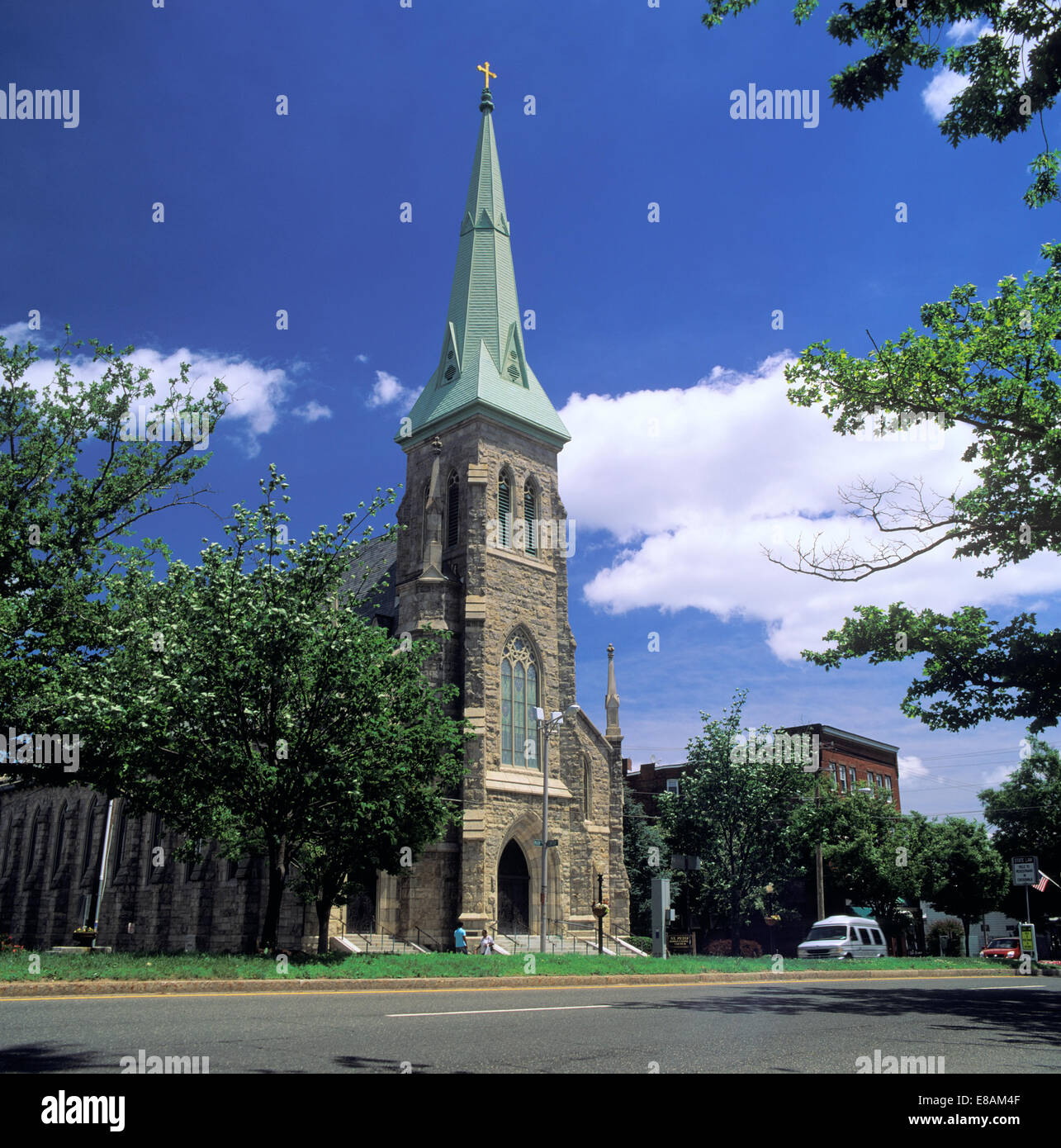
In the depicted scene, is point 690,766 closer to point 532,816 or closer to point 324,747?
point 532,816

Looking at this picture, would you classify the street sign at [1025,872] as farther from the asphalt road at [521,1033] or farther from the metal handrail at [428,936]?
the metal handrail at [428,936]

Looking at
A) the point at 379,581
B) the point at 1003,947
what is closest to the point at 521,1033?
the point at 379,581

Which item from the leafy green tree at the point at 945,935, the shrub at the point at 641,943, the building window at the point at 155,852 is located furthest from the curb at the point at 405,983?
the leafy green tree at the point at 945,935

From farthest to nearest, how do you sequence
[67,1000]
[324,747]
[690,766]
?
[690,766], [324,747], [67,1000]

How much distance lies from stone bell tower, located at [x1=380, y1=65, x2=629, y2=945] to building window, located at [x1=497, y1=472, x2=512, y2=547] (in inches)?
2.3

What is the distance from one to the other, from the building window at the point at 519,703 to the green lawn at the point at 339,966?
499 inches

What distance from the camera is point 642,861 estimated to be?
46156 mm

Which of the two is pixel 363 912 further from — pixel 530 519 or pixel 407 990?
pixel 407 990

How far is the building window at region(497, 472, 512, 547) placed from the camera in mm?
38281

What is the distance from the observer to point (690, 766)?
39.4m

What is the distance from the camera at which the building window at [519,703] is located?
35062 mm
